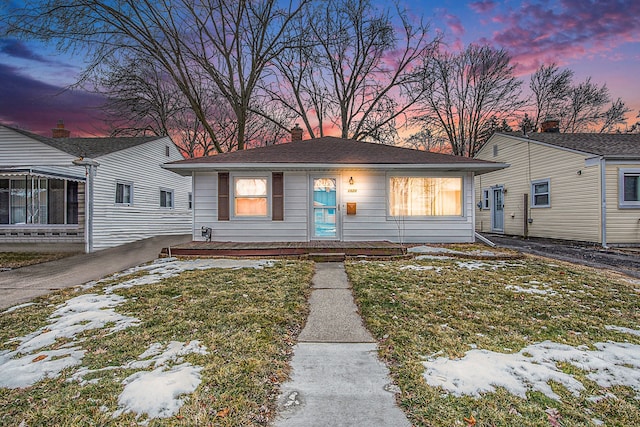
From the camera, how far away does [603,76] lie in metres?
19.1

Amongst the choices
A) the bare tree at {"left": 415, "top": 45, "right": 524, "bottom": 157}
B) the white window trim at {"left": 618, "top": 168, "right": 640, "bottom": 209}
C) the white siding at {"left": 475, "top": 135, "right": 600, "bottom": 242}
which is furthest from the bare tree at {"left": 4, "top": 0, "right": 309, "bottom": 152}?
the white window trim at {"left": 618, "top": 168, "right": 640, "bottom": 209}

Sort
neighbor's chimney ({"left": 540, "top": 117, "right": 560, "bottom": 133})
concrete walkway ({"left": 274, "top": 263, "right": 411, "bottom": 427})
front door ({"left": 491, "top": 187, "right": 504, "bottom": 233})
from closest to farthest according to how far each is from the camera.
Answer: concrete walkway ({"left": 274, "top": 263, "right": 411, "bottom": 427}) < neighbor's chimney ({"left": 540, "top": 117, "right": 560, "bottom": 133}) < front door ({"left": 491, "top": 187, "right": 504, "bottom": 233})

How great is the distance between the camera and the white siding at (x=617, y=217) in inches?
391

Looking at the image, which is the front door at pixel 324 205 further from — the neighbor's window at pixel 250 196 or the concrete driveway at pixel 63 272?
the concrete driveway at pixel 63 272

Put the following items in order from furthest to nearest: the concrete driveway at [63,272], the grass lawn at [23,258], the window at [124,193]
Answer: the window at [124,193] → the grass lawn at [23,258] → the concrete driveway at [63,272]

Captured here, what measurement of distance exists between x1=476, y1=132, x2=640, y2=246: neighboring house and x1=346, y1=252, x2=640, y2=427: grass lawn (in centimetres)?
625

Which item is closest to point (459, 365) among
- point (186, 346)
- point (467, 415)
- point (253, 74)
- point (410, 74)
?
point (467, 415)

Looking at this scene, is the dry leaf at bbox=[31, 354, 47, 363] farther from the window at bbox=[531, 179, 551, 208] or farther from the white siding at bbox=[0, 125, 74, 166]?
the window at bbox=[531, 179, 551, 208]

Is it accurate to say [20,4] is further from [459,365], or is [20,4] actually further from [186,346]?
[459,365]

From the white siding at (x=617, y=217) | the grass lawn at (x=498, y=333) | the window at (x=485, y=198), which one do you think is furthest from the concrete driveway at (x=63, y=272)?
the window at (x=485, y=198)

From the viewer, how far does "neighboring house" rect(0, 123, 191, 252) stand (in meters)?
9.78

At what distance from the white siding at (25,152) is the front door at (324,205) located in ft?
27.0

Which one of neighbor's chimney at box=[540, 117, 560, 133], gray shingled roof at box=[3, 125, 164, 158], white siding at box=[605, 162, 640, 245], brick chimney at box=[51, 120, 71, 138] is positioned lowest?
white siding at box=[605, 162, 640, 245]

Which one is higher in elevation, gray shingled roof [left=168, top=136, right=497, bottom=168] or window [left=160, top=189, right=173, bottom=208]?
gray shingled roof [left=168, top=136, right=497, bottom=168]
